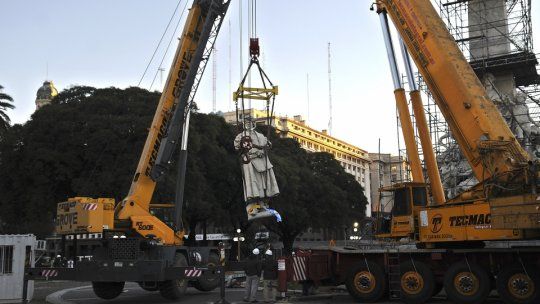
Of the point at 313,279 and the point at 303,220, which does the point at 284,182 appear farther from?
the point at 313,279

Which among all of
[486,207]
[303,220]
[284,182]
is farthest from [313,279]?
[303,220]

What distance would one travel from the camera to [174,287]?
1800 cm

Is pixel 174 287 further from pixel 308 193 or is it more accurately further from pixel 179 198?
pixel 308 193

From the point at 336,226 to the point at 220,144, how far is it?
18.7 metres

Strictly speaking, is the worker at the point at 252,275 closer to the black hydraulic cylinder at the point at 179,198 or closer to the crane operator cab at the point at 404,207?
the black hydraulic cylinder at the point at 179,198

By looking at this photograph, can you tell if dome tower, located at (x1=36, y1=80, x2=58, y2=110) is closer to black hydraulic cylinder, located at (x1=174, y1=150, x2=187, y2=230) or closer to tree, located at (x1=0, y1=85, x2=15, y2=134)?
tree, located at (x1=0, y1=85, x2=15, y2=134)

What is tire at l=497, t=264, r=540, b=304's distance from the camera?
13.7 m

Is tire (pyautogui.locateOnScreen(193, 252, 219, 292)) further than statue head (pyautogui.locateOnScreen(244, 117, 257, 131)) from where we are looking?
Yes

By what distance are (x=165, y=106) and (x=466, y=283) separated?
11.2m

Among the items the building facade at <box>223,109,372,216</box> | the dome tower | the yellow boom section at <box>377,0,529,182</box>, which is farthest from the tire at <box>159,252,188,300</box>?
the dome tower

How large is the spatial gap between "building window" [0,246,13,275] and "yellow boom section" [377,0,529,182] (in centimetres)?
1413

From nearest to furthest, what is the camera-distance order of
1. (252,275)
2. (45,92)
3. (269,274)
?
(252,275) → (269,274) → (45,92)

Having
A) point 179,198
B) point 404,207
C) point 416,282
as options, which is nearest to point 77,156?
point 179,198

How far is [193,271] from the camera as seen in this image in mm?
16156
